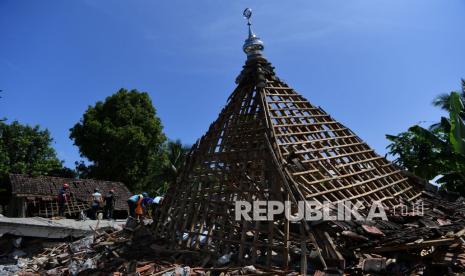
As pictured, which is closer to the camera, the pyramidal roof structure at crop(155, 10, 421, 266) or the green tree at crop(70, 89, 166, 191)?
the pyramidal roof structure at crop(155, 10, 421, 266)

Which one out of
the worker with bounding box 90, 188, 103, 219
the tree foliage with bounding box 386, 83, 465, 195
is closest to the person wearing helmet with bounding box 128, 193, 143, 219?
the worker with bounding box 90, 188, 103, 219

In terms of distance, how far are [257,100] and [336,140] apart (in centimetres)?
250

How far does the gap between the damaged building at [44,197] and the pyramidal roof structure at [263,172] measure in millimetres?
13452

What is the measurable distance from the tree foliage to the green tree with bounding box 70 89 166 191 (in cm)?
1625

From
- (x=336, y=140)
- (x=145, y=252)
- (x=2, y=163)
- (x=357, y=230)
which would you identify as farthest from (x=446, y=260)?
(x=2, y=163)

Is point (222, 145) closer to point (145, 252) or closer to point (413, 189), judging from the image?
point (145, 252)

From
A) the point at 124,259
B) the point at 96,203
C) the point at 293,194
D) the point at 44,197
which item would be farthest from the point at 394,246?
the point at 44,197

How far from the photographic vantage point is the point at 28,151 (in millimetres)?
29406

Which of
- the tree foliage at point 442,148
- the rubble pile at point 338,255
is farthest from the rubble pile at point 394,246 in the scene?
the tree foliage at point 442,148

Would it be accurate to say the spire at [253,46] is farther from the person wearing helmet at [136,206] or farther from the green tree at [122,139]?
the green tree at [122,139]

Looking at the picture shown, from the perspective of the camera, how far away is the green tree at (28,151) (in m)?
27.2

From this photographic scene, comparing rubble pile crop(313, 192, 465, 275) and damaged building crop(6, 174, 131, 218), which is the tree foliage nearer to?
rubble pile crop(313, 192, 465, 275)

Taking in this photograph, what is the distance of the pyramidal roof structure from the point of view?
300 inches

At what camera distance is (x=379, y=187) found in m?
9.53
